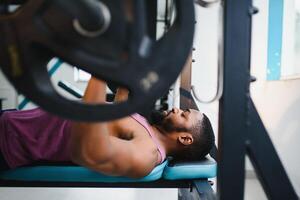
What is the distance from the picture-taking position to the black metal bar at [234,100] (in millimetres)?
587

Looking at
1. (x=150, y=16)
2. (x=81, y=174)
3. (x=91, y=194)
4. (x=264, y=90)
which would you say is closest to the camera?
(x=150, y=16)

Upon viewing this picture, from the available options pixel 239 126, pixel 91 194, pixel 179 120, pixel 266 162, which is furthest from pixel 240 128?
pixel 91 194

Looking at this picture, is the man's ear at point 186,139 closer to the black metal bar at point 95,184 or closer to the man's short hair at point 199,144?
the man's short hair at point 199,144

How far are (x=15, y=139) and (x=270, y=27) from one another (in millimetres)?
2151

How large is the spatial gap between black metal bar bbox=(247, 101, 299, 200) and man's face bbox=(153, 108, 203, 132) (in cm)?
61

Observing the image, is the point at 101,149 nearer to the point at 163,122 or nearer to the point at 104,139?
the point at 104,139

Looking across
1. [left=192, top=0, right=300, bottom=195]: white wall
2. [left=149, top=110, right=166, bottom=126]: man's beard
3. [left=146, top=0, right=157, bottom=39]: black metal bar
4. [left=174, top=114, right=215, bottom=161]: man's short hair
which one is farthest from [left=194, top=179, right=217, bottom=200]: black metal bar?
[left=192, top=0, right=300, bottom=195]: white wall

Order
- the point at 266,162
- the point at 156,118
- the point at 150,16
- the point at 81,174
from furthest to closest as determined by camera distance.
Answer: the point at 156,118
the point at 81,174
the point at 266,162
the point at 150,16

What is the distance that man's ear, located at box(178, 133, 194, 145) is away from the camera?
1.26 meters

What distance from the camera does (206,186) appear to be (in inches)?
45.8

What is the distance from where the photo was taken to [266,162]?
2.16ft

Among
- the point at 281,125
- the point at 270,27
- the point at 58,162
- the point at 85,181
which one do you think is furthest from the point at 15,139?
the point at 270,27

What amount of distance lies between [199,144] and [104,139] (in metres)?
0.68

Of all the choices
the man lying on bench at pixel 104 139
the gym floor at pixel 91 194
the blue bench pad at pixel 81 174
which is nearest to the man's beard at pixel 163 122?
the man lying on bench at pixel 104 139
